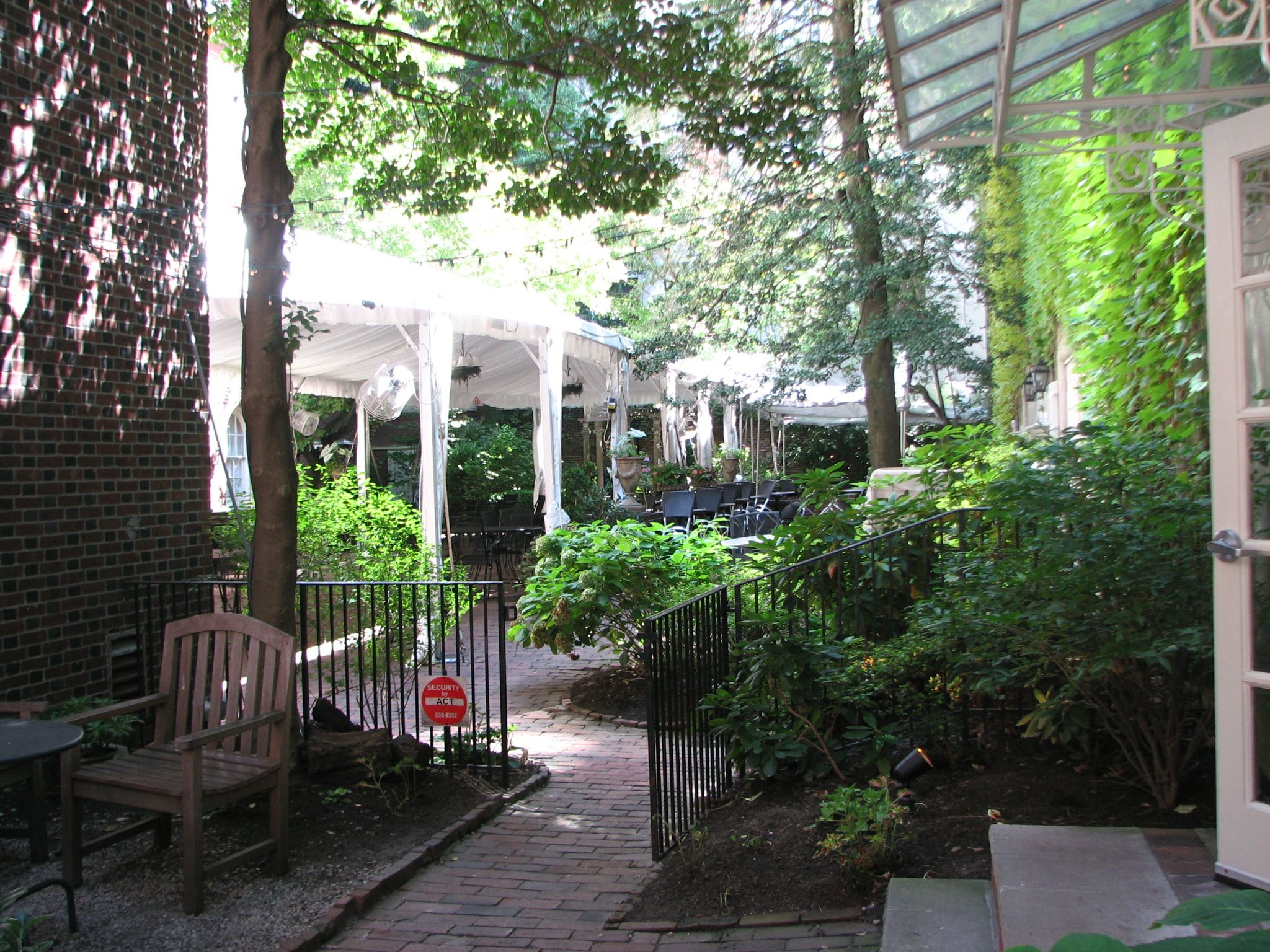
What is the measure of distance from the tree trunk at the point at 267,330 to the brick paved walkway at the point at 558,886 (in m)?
1.59

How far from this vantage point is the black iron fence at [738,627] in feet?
15.4

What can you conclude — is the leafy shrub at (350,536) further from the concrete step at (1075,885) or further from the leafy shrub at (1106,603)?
the concrete step at (1075,885)

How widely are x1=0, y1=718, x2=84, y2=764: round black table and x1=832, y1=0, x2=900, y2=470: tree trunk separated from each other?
9.38 meters

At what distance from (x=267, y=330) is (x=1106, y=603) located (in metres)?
3.90

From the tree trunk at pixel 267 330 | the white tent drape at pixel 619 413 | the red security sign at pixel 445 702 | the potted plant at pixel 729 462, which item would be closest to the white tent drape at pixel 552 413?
the white tent drape at pixel 619 413

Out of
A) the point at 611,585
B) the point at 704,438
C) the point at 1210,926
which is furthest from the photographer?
the point at 704,438

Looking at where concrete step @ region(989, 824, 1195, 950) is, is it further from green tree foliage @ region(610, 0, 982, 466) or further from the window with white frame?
the window with white frame

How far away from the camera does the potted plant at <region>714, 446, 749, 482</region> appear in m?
19.8

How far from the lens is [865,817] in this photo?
12.6 ft

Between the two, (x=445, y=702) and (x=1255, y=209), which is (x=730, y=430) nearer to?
(x=445, y=702)

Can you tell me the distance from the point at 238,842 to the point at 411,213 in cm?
459

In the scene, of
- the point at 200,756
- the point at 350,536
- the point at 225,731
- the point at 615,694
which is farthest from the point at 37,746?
the point at 350,536

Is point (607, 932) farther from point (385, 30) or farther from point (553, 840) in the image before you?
point (385, 30)

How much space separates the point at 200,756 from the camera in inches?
154
